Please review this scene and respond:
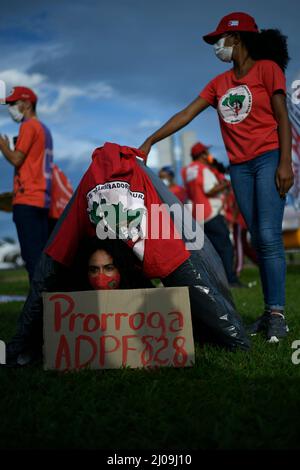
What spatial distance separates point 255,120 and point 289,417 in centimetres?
216

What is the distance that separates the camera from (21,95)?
538 cm

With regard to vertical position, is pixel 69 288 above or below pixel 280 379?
above

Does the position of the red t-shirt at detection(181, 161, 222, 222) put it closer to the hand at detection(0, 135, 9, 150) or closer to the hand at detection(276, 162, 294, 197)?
the hand at detection(0, 135, 9, 150)

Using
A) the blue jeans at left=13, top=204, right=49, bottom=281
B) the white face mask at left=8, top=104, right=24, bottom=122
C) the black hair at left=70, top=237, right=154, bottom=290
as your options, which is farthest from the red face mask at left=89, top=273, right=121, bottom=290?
the white face mask at left=8, top=104, right=24, bottom=122

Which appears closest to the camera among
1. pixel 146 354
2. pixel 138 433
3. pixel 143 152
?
pixel 138 433

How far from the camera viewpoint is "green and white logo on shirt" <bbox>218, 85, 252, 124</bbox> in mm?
3871

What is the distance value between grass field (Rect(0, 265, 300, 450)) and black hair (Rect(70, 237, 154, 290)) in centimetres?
64

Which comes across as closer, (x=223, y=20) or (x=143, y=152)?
(x=143, y=152)

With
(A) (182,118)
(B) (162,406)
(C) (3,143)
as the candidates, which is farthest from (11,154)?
(B) (162,406)

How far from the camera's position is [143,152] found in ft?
11.9

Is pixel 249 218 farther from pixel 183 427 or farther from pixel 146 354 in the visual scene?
pixel 183 427

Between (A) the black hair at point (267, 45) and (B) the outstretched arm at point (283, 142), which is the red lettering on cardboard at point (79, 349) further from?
(A) the black hair at point (267, 45)

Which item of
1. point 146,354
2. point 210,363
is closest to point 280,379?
point 210,363

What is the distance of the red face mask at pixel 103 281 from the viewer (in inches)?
138
